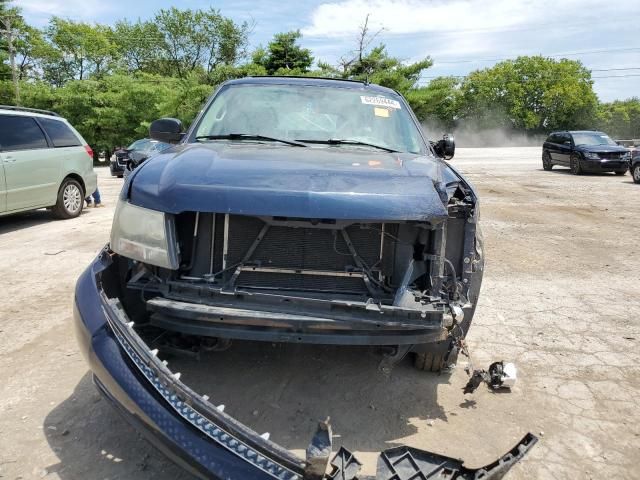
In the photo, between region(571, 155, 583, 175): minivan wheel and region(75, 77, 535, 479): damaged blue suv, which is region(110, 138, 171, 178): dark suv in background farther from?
region(571, 155, 583, 175): minivan wheel

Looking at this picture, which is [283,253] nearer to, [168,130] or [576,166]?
[168,130]

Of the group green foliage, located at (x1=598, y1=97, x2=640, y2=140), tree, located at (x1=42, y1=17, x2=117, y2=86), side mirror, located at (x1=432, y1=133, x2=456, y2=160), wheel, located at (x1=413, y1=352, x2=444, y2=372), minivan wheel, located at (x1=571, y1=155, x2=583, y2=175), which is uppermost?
tree, located at (x1=42, y1=17, x2=117, y2=86)

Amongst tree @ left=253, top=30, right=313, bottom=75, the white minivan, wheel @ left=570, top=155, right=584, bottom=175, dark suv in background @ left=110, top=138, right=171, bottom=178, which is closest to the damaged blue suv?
the white minivan

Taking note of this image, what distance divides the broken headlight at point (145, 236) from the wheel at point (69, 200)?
22.4ft

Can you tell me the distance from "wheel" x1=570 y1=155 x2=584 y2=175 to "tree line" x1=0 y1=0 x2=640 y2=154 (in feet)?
26.7

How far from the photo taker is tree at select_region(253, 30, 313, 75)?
30.8 meters

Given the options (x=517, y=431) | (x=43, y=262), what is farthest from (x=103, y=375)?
(x=43, y=262)

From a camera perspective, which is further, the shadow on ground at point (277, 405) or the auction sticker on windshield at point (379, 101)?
the auction sticker on windshield at point (379, 101)

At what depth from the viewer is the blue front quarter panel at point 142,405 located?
5.98 feet

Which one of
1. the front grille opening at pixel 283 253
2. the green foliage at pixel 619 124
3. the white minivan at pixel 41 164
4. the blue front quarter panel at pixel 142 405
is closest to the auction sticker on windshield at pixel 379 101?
the front grille opening at pixel 283 253

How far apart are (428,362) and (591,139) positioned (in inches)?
738

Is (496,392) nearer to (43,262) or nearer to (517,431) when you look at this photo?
(517,431)

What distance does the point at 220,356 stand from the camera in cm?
348

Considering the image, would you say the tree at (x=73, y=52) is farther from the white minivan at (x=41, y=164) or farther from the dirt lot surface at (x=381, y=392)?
the dirt lot surface at (x=381, y=392)
